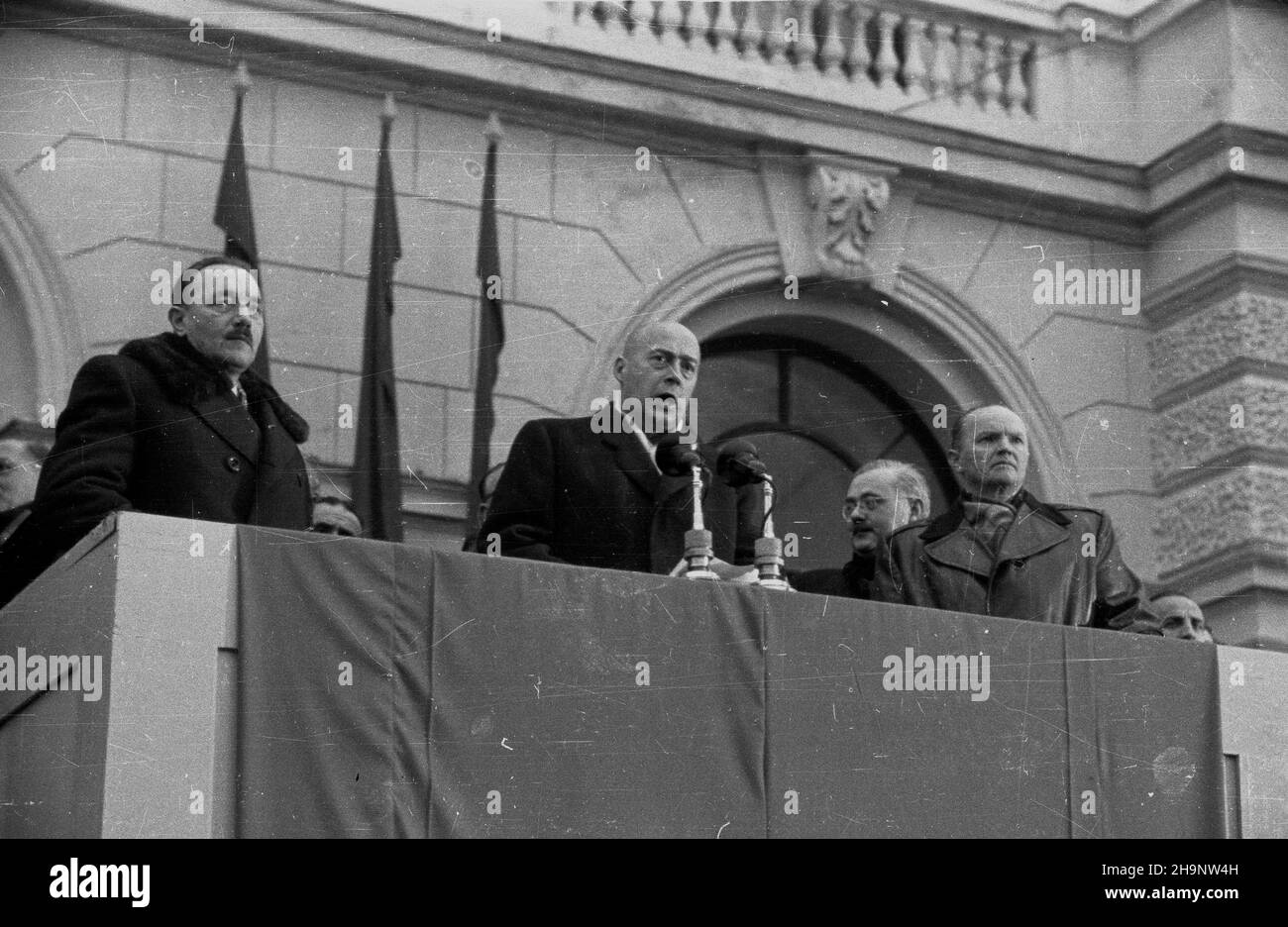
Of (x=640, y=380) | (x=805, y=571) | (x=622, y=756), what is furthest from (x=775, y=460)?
(x=622, y=756)

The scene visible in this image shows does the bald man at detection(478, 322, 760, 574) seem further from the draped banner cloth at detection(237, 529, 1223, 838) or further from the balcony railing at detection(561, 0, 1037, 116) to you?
the balcony railing at detection(561, 0, 1037, 116)

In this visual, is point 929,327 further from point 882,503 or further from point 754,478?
point 754,478

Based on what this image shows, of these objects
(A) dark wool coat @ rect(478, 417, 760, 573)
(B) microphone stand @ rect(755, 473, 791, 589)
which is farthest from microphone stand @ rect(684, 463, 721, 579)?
(A) dark wool coat @ rect(478, 417, 760, 573)

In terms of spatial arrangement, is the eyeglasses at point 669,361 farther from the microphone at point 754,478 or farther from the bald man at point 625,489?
the microphone at point 754,478

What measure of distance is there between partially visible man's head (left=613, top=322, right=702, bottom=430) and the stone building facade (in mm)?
2690

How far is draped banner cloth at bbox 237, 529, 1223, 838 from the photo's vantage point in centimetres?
842

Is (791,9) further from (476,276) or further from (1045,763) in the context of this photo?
(1045,763)

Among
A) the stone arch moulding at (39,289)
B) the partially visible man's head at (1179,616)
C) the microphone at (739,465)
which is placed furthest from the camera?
the stone arch moulding at (39,289)

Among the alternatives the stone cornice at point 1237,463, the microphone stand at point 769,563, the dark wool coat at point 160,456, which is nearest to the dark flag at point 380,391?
the dark wool coat at point 160,456

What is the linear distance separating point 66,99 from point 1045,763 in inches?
217

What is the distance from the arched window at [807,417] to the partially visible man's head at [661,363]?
3884 millimetres

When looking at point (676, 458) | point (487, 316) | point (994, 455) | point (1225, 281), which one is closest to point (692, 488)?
point (676, 458)

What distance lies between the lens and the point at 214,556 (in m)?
8.36

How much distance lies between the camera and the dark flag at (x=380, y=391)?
12242 mm
